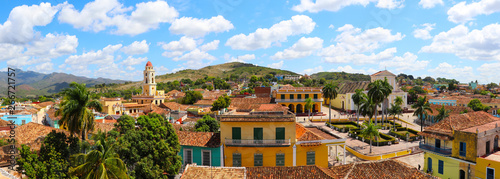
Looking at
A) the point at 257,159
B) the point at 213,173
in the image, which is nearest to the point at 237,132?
the point at 257,159

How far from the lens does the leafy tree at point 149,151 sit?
608 inches

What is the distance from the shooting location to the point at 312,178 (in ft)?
47.5

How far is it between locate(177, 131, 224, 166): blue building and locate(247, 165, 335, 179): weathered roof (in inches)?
183

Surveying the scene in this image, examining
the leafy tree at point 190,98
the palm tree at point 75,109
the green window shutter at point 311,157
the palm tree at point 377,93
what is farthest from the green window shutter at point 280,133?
the leafy tree at point 190,98

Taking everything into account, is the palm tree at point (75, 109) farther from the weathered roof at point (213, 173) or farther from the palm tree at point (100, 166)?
the weathered roof at point (213, 173)

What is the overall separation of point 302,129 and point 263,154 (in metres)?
3.58

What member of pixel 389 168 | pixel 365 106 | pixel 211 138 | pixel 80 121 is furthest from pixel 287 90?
pixel 80 121

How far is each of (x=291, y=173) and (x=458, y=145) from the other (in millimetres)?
12770

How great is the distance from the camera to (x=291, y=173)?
14977 mm

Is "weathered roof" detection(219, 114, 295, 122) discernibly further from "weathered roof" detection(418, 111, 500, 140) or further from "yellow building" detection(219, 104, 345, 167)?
"weathered roof" detection(418, 111, 500, 140)

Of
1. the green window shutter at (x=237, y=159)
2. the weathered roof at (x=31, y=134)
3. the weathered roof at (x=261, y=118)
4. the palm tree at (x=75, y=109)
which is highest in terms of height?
the palm tree at (x=75, y=109)

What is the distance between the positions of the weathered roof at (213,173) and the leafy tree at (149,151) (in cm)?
194

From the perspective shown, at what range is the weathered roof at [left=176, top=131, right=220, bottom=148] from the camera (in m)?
19.8

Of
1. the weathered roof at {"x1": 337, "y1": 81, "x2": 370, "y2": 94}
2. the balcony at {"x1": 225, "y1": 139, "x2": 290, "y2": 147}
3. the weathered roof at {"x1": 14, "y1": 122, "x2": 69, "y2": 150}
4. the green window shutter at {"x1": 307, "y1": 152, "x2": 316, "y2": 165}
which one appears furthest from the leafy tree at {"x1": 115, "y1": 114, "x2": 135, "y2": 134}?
the weathered roof at {"x1": 337, "y1": 81, "x2": 370, "y2": 94}
